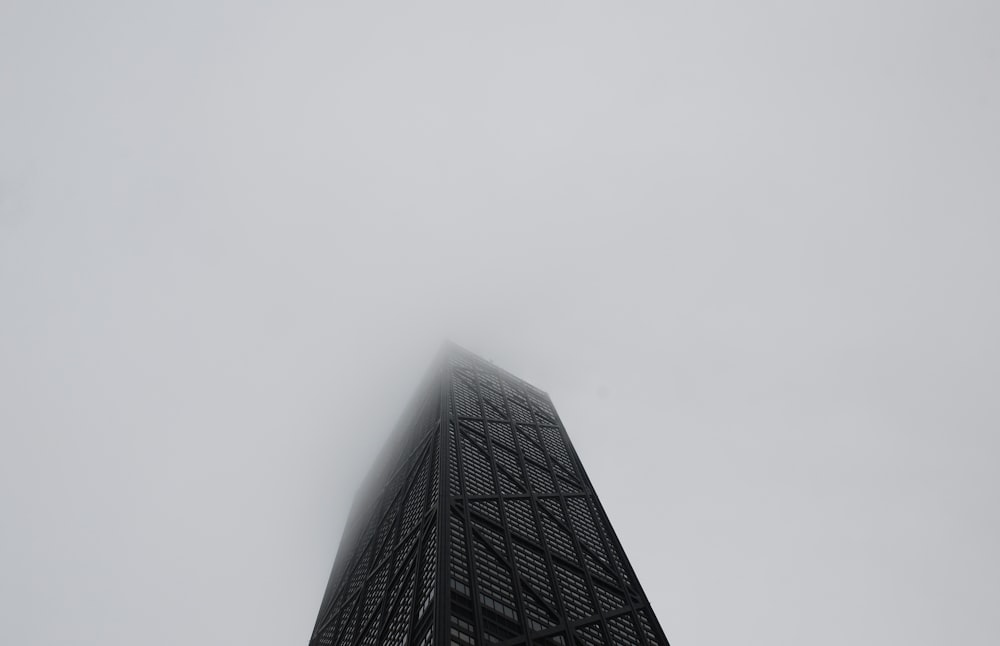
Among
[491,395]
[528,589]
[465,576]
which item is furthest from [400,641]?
[491,395]

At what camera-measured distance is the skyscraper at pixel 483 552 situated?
5478cm

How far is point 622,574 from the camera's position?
75.1m

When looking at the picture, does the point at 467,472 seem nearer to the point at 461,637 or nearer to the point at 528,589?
the point at 528,589

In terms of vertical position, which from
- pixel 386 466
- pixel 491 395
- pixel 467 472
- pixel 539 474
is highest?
pixel 491 395

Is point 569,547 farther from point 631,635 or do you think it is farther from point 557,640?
point 557,640

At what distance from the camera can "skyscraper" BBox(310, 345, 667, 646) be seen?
54.8 metres

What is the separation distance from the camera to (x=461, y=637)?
48500 mm

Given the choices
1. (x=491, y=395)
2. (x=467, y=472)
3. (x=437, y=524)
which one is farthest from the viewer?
(x=491, y=395)

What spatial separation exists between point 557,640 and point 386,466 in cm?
8389

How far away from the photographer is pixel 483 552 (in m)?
63.3

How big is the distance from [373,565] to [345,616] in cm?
727

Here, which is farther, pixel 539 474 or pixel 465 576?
pixel 539 474

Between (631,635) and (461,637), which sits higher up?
(631,635)

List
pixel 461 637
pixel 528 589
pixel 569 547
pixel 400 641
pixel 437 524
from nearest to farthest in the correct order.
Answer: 1. pixel 461 637
2. pixel 400 641
3. pixel 528 589
4. pixel 437 524
5. pixel 569 547
